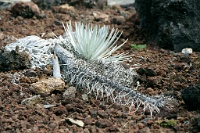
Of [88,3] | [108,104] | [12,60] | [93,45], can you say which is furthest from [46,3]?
[108,104]

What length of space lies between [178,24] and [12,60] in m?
1.69

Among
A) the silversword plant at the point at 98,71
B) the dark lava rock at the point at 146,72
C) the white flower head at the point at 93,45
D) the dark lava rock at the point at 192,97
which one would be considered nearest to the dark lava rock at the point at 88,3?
the silversword plant at the point at 98,71

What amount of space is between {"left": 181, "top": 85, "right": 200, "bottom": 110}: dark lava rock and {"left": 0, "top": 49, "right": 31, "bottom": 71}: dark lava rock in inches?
59.0

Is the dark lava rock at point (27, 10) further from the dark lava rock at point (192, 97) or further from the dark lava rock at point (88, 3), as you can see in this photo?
the dark lava rock at point (192, 97)

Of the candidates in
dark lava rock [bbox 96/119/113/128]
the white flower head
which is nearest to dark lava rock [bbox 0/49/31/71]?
the white flower head

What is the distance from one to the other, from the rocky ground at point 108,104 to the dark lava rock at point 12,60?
5 cm

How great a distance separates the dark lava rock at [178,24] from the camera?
16.9ft

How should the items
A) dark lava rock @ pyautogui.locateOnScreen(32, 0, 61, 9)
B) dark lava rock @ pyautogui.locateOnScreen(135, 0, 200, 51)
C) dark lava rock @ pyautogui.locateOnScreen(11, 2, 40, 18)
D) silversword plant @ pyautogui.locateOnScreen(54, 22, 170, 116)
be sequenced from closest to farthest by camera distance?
silversword plant @ pyautogui.locateOnScreen(54, 22, 170, 116) → dark lava rock @ pyautogui.locateOnScreen(135, 0, 200, 51) → dark lava rock @ pyautogui.locateOnScreen(11, 2, 40, 18) → dark lava rock @ pyautogui.locateOnScreen(32, 0, 61, 9)

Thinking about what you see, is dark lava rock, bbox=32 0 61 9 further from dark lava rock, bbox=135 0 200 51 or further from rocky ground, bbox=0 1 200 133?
dark lava rock, bbox=135 0 200 51

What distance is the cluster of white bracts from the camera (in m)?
3.73

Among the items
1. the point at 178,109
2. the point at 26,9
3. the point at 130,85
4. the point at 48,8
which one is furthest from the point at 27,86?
the point at 48,8

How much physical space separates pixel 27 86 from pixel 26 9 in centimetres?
239

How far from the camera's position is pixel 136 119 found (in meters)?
3.55

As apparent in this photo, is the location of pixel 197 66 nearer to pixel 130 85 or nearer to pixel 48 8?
pixel 130 85
